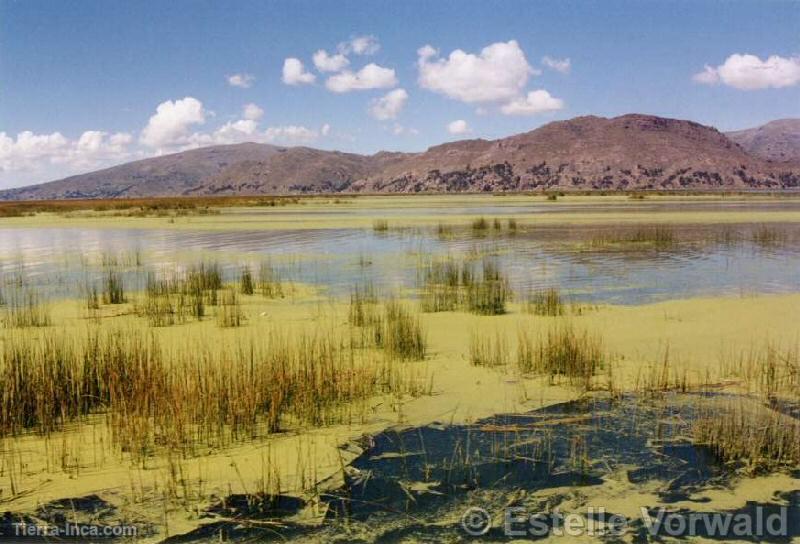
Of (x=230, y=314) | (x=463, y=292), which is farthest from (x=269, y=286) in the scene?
(x=463, y=292)

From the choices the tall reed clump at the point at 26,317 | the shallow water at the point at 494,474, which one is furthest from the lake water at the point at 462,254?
the shallow water at the point at 494,474

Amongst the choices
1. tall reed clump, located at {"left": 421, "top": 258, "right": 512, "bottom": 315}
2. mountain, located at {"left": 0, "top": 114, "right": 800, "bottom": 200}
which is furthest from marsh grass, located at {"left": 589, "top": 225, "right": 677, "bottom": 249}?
mountain, located at {"left": 0, "top": 114, "right": 800, "bottom": 200}

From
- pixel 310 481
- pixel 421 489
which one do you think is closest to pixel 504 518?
pixel 421 489

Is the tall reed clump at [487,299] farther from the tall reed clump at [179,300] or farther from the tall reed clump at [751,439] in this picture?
the tall reed clump at [751,439]

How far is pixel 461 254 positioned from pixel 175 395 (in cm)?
1412

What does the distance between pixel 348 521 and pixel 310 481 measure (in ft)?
2.06

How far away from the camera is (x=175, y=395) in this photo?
18.7 feet

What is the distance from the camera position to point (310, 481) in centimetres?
487

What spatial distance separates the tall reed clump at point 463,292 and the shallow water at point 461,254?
0.52 m

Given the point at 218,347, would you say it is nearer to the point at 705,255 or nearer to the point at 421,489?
the point at 421,489

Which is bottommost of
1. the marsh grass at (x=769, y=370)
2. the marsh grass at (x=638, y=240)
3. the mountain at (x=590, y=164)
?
the marsh grass at (x=769, y=370)

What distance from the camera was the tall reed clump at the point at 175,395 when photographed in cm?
558

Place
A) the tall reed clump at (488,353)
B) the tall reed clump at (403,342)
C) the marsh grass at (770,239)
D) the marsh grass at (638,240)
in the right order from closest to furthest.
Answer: the tall reed clump at (488,353) → the tall reed clump at (403,342) → the marsh grass at (770,239) → the marsh grass at (638,240)

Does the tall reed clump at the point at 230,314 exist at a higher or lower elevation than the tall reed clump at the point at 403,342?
higher
